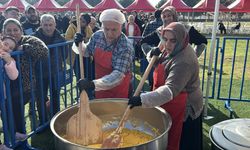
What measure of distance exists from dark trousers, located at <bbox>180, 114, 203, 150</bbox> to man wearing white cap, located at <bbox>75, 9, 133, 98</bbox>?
32.8 inches

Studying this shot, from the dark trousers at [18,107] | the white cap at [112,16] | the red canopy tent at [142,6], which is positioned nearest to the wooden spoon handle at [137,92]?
the white cap at [112,16]

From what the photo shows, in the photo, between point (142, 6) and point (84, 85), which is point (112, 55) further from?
point (142, 6)

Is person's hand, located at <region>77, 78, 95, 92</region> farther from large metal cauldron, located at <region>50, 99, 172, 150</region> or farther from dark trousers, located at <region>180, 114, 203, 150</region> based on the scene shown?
dark trousers, located at <region>180, 114, 203, 150</region>

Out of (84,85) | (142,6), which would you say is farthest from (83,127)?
(142,6)

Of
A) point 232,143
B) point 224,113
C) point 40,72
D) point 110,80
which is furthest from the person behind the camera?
point 224,113

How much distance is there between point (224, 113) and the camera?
5180 millimetres

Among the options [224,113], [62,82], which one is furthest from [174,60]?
[224,113]

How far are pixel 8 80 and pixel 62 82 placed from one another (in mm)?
1359

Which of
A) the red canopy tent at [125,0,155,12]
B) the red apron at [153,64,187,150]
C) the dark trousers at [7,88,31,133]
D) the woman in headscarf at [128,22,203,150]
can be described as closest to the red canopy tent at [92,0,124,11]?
the red canopy tent at [125,0,155,12]

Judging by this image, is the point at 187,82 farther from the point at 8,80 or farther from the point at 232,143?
the point at 8,80

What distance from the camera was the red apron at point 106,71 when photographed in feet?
10.5

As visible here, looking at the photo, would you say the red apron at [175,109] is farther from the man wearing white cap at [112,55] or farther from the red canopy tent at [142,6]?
the red canopy tent at [142,6]

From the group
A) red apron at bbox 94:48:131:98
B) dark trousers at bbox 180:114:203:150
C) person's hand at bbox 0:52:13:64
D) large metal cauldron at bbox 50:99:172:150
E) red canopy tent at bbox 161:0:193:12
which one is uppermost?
red canopy tent at bbox 161:0:193:12

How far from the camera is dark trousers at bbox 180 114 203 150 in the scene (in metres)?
2.98
